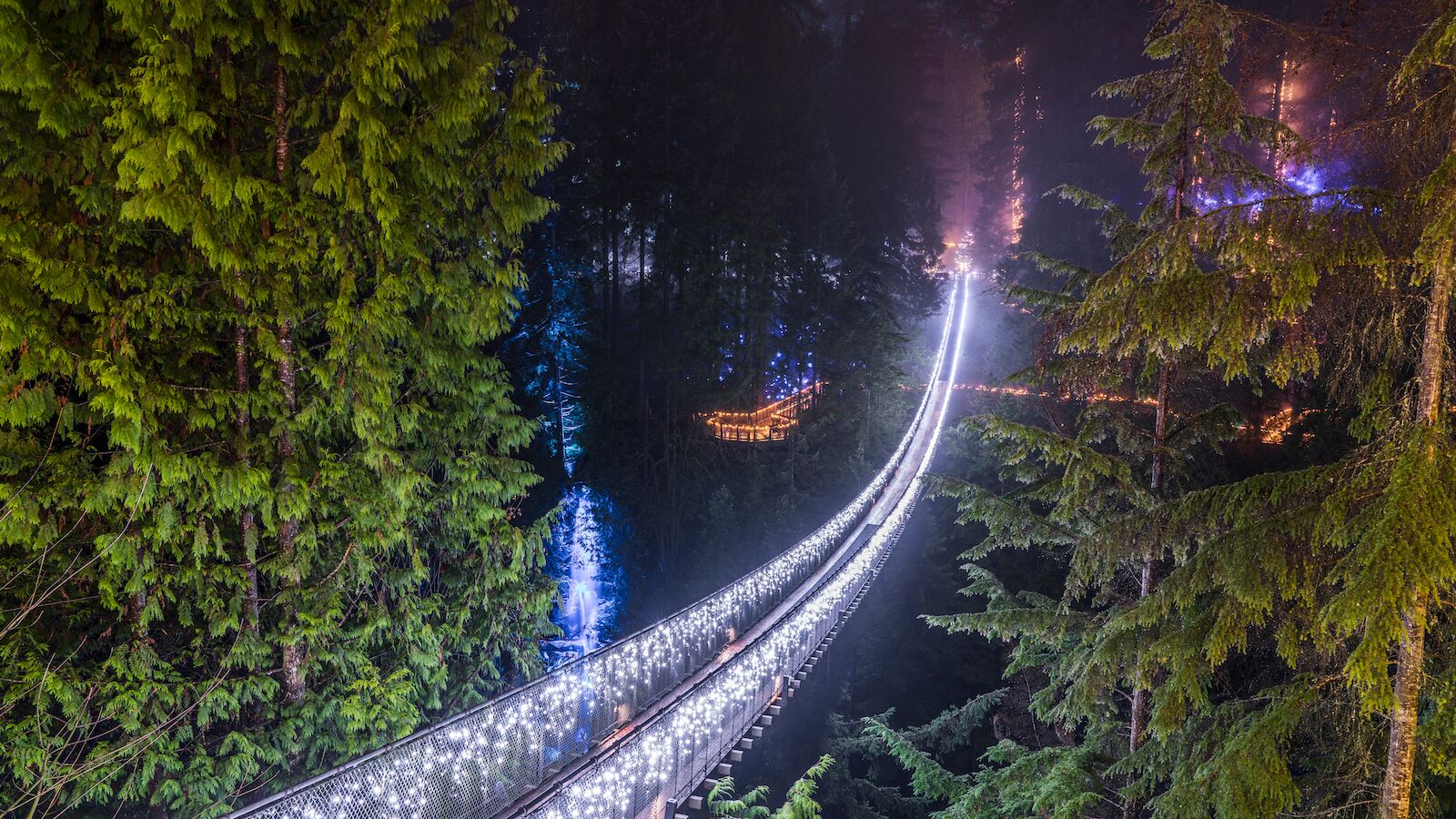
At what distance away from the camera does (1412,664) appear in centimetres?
→ 283

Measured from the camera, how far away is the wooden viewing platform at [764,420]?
20125mm

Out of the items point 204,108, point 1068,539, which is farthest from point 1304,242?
point 204,108

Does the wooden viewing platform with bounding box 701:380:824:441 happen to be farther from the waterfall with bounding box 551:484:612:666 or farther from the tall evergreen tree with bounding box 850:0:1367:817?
the tall evergreen tree with bounding box 850:0:1367:817

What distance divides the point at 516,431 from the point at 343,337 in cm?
184

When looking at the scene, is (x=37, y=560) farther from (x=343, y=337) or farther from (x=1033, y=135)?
(x=1033, y=135)

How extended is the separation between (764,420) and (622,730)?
14.8 metres

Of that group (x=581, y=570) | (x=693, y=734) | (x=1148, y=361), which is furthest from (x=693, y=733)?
(x=581, y=570)

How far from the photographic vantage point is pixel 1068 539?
5828 mm

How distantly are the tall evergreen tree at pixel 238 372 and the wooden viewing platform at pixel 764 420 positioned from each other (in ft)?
43.4

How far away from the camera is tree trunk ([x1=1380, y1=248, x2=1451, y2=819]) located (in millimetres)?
2783

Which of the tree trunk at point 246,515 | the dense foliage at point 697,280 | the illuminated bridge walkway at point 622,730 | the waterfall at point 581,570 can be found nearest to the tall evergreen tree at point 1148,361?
the illuminated bridge walkway at point 622,730

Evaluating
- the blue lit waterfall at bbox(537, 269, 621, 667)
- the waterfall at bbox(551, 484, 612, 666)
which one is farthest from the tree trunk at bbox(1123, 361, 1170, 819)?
the waterfall at bbox(551, 484, 612, 666)

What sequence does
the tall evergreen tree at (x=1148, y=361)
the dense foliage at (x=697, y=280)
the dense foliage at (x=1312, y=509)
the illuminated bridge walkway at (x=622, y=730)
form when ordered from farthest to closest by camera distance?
the dense foliage at (x=697, y=280)
the illuminated bridge walkway at (x=622, y=730)
the tall evergreen tree at (x=1148, y=361)
the dense foliage at (x=1312, y=509)

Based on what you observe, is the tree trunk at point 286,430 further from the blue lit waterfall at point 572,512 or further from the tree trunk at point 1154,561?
the blue lit waterfall at point 572,512
